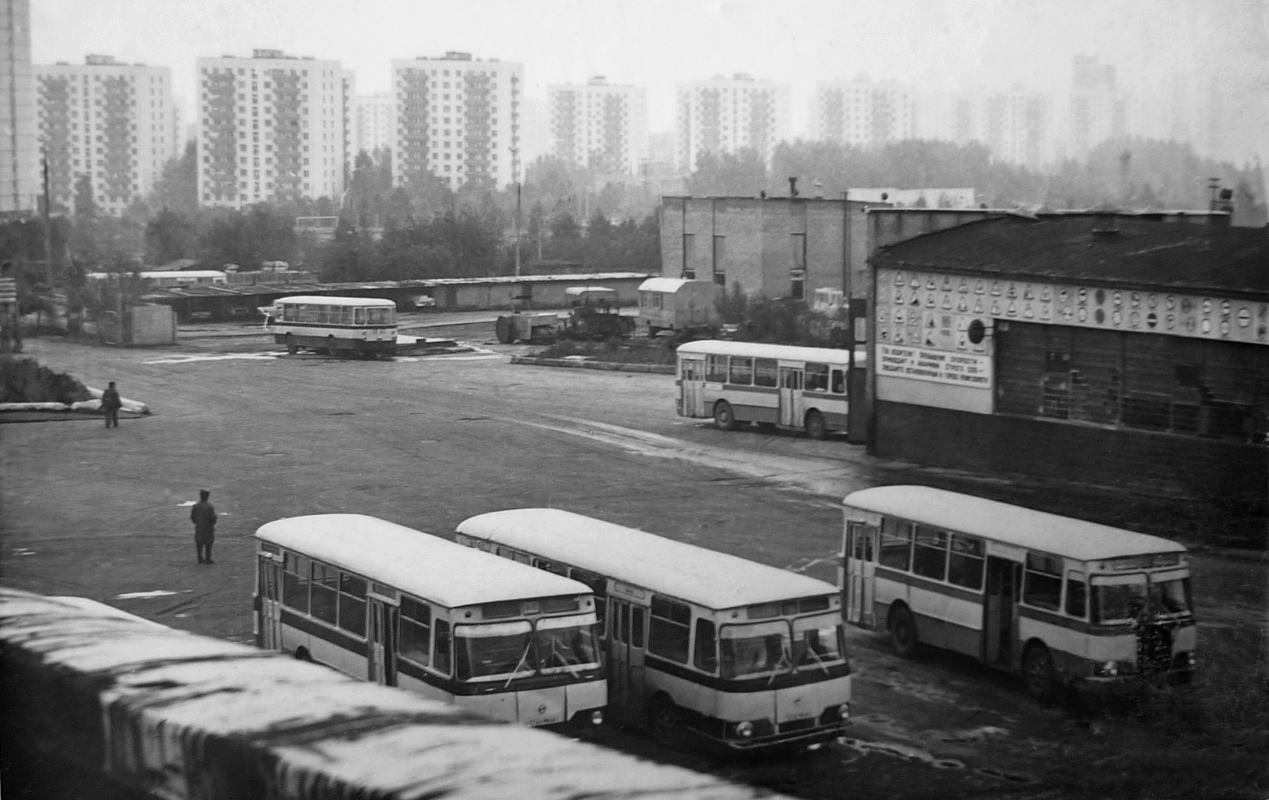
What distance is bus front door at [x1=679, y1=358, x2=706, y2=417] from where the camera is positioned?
195 inches

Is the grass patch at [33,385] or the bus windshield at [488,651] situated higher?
the grass patch at [33,385]

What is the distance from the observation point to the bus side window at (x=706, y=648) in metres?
3.60

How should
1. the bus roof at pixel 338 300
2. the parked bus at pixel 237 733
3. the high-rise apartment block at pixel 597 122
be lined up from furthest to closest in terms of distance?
the bus roof at pixel 338 300, the high-rise apartment block at pixel 597 122, the parked bus at pixel 237 733

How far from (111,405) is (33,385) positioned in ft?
0.84

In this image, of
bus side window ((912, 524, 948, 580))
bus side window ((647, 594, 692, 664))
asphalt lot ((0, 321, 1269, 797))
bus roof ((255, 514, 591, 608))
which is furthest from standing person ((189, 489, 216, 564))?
bus side window ((912, 524, 948, 580))

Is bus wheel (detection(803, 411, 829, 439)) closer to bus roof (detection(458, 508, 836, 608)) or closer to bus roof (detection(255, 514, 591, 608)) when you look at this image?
bus roof (detection(458, 508, 836, 608))

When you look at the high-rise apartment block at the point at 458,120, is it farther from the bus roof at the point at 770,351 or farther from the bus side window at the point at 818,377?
the bus side window at the point at 818,377

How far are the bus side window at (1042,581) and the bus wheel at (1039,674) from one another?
13 cm

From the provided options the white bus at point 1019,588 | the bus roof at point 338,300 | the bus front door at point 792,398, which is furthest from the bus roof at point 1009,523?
the bus roof at point 338,300

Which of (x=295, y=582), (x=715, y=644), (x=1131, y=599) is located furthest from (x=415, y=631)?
(x=1131, y=599)

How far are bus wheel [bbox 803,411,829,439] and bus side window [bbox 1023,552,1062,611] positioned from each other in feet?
2.98

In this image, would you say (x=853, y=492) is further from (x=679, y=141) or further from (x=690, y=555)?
(x=679, y=141)

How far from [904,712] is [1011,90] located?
2.06 meters

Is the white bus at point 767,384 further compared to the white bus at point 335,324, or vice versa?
the white bus at point 335,324
